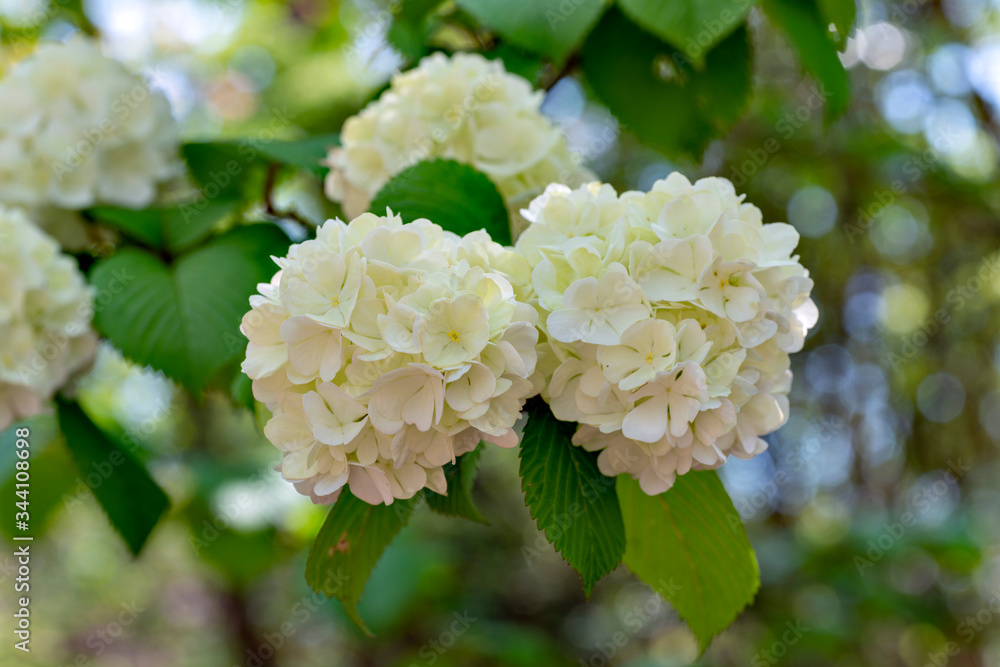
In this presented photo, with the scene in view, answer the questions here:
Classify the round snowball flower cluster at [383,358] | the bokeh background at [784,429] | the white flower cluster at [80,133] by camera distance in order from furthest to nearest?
the bokeh background at [784,429]
the white flower cluster at [80,133]
the round snowball flower cluster at [383,358]

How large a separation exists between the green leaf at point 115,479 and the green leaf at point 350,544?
49 centimetres

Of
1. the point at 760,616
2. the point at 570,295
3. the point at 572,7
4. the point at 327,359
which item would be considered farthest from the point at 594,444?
the point at 760,616

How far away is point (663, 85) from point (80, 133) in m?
0.94

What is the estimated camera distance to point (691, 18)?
918 mm

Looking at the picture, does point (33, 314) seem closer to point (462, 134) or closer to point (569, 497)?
point (462, 134)

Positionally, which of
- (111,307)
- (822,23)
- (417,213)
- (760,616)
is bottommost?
(760,616)

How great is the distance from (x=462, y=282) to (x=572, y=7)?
57 cm

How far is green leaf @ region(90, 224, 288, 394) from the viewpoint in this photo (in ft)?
3.05

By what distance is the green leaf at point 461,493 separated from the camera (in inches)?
30.0

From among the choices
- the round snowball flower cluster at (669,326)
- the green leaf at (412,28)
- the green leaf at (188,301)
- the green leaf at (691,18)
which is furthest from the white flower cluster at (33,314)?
the green leaf at (691,18)

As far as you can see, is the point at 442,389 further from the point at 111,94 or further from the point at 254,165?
the point at 111,94

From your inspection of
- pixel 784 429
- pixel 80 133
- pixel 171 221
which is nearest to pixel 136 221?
pixel 171 221

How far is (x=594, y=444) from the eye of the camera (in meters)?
0.65

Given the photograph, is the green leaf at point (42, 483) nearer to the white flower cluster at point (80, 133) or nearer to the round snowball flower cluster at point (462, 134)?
the white flower cluster at point (80, 133)
